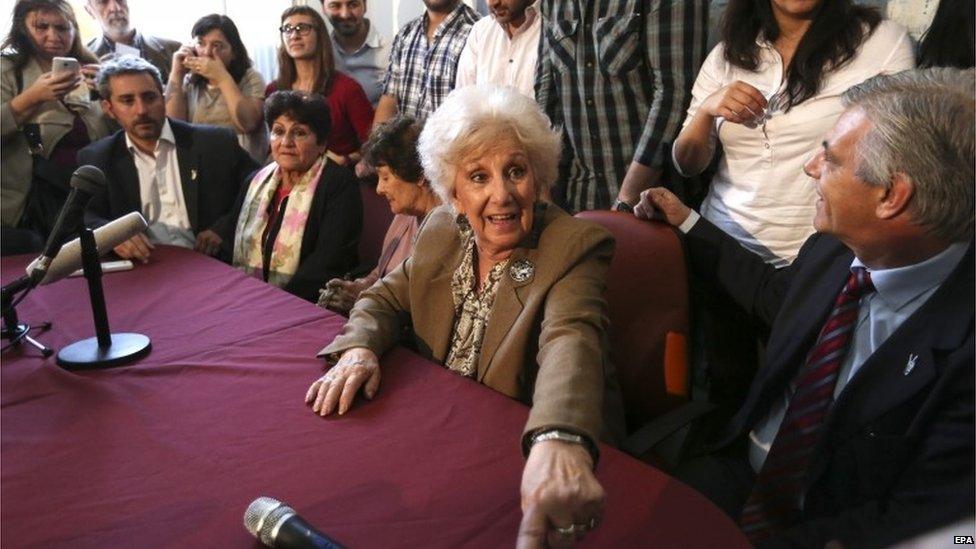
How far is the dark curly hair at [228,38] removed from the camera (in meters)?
3.76

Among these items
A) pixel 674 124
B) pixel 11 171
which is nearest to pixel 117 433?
pixel 674 124

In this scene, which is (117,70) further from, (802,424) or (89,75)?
(802,424)

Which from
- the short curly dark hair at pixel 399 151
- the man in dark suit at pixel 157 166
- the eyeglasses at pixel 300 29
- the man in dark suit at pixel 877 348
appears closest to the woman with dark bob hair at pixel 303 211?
the man in dark suit at pixel 157 166

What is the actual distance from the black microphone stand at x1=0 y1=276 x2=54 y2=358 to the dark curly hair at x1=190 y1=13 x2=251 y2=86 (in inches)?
90.7

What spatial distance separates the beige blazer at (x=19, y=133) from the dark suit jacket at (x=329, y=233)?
1.17 meters

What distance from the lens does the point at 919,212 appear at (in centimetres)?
123

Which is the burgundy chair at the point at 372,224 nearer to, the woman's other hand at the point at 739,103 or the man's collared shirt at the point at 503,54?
the man's collared shirt at the point at 503,54

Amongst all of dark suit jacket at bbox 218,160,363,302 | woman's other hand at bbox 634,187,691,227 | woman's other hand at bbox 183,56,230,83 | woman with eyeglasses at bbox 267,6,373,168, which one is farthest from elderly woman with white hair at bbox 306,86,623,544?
woman's other hand at bbox 183,56,230,83

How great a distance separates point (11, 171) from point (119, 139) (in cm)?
52

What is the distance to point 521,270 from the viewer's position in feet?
5.15

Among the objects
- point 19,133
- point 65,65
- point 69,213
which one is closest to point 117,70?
point 65,65

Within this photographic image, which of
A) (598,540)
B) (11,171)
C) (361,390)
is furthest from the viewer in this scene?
(11,171)

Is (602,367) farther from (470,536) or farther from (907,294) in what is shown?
(907,294)

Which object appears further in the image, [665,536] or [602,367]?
[602,367]
